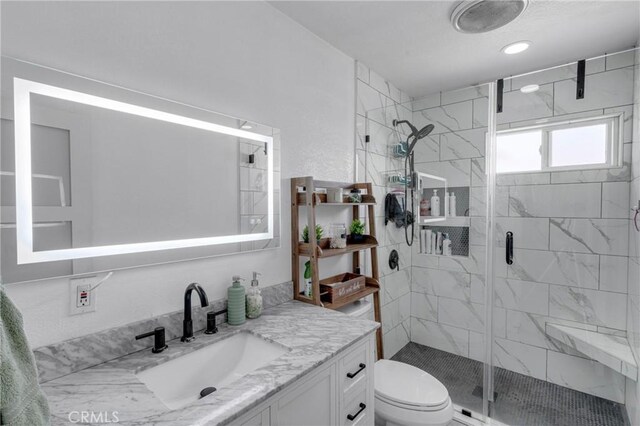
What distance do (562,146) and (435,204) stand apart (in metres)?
0.94

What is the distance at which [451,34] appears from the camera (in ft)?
6.16

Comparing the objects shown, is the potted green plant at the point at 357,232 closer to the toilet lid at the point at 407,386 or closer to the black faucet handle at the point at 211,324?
the toilet lid at the point at 407,386

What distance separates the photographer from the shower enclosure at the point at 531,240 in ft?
6.28

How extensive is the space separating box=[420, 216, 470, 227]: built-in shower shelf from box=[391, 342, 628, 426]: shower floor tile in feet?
Answer: 3.56

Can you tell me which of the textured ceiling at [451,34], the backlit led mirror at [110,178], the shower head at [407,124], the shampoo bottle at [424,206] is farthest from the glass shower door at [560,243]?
the backlit led mirror at [110,178]

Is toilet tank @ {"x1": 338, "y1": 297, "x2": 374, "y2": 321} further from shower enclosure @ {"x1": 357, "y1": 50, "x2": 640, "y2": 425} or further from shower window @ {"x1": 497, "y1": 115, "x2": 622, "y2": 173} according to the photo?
shower window @ {"x1": 497, "y1": 115, "x2": 622, "y2": 173}

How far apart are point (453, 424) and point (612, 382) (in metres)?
1.06

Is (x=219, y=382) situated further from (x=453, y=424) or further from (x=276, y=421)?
(x=453, y=424)

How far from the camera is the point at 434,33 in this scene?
1.87 meters

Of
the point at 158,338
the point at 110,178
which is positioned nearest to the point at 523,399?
the point at 158,338

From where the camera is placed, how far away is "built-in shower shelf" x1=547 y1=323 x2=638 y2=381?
1750 millimetres

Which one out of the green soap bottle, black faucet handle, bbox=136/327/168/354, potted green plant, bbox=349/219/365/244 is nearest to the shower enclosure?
potted green plant, bbox=349/219/365/244

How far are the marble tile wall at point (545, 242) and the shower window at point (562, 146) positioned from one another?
0.17 feet

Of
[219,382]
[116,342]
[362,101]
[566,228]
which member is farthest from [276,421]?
[566,228]
